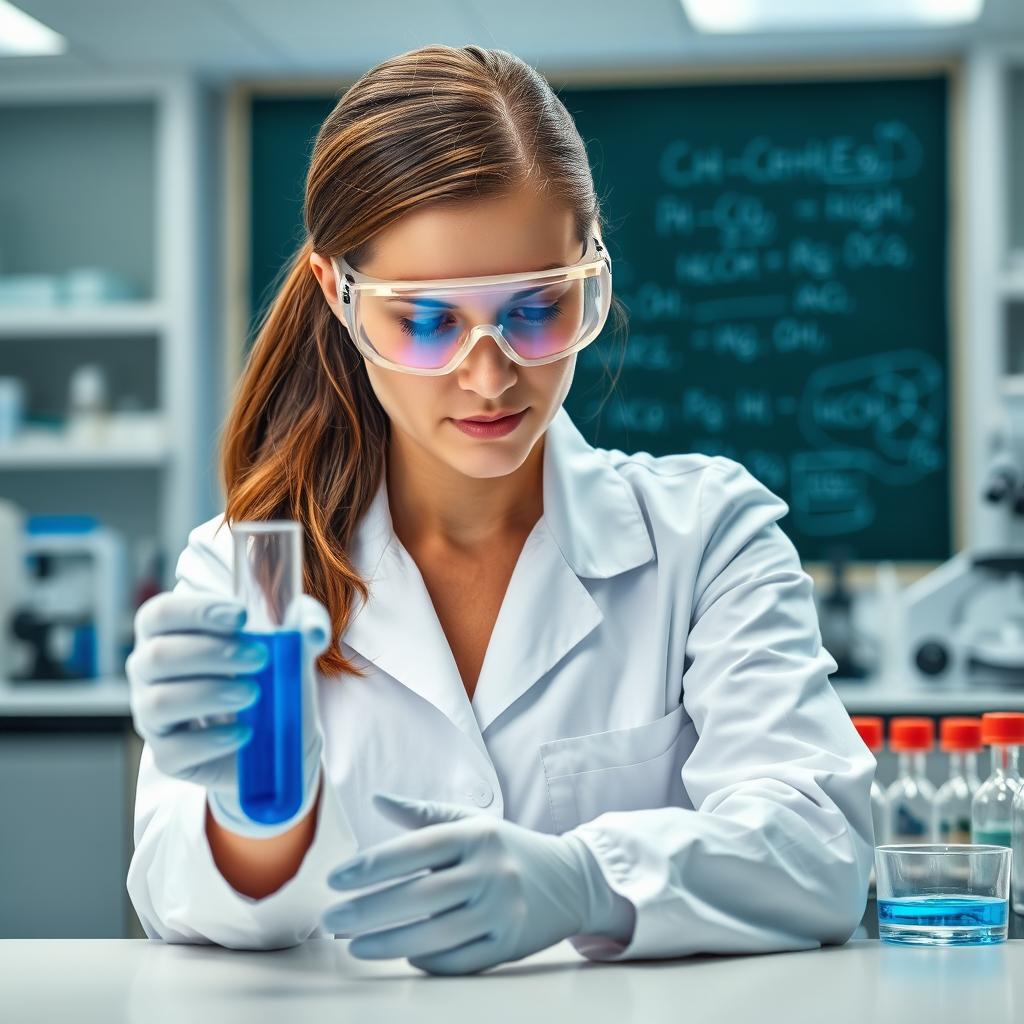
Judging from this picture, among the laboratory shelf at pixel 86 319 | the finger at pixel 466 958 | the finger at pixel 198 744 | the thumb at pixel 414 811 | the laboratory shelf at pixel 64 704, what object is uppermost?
the laboratory shelf at pixel 86 319

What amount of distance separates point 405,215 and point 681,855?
0.64 meters

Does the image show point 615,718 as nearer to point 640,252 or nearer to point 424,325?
point 424,325

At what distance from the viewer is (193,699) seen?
3.37 feet

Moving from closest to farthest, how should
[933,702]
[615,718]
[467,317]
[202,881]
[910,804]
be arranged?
[202,881] → [467,317] → [615,718] → [910,804] → [933,702]

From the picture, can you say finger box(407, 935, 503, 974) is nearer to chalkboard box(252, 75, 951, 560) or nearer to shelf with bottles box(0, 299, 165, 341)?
chalkboard box(252, 75, 951, 560)

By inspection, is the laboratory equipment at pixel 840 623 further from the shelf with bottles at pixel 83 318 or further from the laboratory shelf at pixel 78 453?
the shelf with bottles at pixel 83 318

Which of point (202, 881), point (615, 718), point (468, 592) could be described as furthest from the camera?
point (468, 592)

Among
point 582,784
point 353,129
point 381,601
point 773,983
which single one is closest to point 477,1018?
point 773,983

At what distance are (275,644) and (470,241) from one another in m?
0.49

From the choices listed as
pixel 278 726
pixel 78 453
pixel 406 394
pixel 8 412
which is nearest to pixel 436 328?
pixel 406 394

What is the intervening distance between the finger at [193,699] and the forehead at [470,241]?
0.49 meters

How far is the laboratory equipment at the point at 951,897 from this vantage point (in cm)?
120

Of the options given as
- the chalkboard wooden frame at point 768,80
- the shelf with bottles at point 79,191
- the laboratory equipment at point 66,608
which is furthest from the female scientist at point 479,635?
the shelf with bottles at point 79,191

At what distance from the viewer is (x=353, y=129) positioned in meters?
1.48
